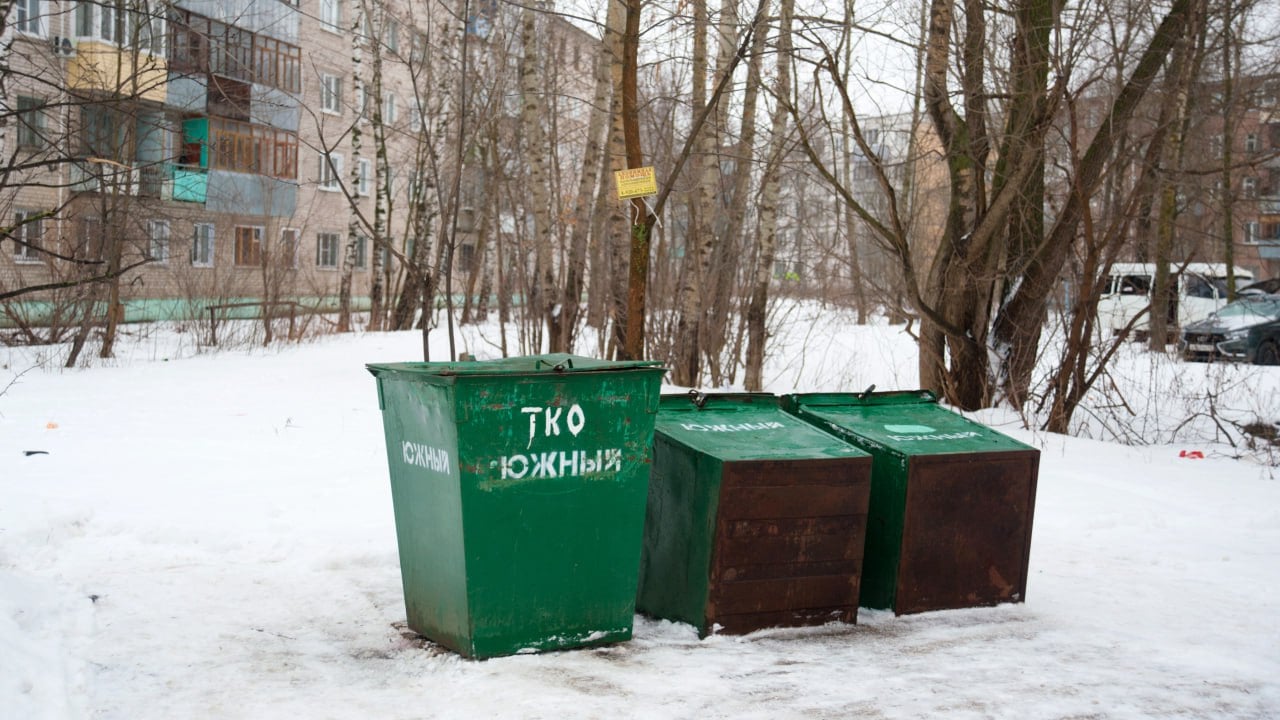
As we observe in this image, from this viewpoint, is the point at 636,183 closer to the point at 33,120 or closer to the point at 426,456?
the point at 426,456

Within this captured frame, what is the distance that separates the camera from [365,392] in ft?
39.1

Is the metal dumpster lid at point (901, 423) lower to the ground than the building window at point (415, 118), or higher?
lower

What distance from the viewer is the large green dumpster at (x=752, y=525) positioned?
13.9 ft

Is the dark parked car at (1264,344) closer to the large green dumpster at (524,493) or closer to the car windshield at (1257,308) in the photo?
the car windshield at (1257,308)

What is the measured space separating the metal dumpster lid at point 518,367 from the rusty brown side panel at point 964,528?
4.43 feet

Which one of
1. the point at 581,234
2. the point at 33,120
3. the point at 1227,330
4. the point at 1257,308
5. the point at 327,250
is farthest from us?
the point at 327,250

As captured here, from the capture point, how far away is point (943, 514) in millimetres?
4641

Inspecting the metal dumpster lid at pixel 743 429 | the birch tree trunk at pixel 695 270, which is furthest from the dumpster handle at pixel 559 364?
the birch tree trunk at pixel 695 270

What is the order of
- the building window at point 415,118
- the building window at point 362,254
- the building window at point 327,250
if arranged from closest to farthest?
1. the building window at point 415,118
2. the building window at point 327,250
3. the building window at point 362,254

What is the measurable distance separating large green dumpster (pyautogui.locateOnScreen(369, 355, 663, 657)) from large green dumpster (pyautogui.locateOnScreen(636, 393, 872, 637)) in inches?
10.3

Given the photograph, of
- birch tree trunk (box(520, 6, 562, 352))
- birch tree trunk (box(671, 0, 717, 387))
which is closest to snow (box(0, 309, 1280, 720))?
birch tree trunk (box(520, 6, 562, 352))

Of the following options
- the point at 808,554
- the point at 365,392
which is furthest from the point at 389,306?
the point at 808,554

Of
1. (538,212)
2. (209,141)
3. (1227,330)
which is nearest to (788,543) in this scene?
(538,212)

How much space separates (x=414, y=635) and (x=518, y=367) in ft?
3.85
